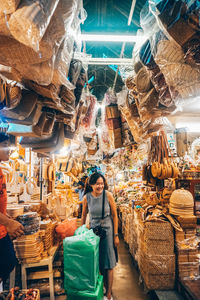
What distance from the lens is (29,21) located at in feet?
2.49

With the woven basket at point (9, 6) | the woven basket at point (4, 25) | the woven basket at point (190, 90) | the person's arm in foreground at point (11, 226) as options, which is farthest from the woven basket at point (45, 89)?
the person's arm in foreground at point (11, 226)

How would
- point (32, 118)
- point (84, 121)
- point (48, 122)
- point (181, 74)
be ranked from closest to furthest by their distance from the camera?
point (181, 74)
point (32, 118)
point (48, 122)
point (84, 121)

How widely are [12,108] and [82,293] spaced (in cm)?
239

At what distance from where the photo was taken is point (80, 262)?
2365 mm

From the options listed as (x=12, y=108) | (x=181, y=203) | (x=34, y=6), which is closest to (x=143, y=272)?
(x=181, y=203)

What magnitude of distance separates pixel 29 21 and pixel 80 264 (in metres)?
2.56

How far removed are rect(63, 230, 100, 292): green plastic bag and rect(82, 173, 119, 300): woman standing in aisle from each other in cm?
69

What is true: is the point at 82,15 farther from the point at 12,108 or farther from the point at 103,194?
the point at 103,194

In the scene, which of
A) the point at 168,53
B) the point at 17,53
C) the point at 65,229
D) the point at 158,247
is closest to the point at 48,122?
the point at 17,53

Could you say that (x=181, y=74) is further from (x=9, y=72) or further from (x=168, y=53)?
(x=9, y=72)

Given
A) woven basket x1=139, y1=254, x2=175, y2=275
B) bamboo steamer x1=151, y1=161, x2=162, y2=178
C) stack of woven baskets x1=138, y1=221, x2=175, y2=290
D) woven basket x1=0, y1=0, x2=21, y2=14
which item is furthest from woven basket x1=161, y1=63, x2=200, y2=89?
woven basket x1=139, y1=254, x2=175, y2=275

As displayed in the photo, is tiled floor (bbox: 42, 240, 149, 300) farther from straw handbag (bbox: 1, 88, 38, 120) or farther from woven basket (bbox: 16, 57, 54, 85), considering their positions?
woven basket (bbox: 16, 57, 54, 85)

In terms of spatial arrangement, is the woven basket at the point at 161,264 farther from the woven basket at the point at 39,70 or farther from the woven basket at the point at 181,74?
the woven basket at the point at 39,70

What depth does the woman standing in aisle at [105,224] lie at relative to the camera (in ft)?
10.1
